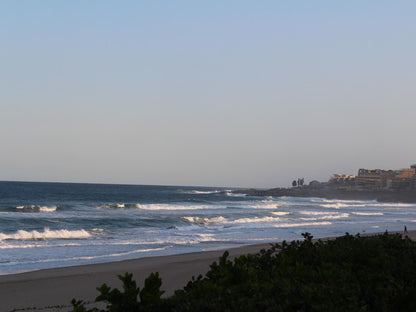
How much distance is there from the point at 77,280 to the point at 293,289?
9993 mm

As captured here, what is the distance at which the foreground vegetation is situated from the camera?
339 centimetres

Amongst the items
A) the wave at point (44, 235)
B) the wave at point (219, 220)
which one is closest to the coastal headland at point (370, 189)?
the wave at point (219, 220)

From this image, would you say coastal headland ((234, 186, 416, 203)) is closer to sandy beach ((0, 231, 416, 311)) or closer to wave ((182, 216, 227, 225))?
wave ((182, 216, 227, 225))

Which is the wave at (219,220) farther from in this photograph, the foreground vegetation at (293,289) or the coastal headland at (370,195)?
the coastal headland at (370,195)

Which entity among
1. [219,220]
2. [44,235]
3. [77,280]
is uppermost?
[77,280]

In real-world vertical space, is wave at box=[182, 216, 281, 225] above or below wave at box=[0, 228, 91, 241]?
below

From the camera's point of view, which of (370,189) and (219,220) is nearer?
(219,220)

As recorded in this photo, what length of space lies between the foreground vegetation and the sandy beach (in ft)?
21.7

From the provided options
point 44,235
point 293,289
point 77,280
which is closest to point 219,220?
point 44,235

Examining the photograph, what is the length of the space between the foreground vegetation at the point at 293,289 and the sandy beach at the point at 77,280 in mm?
6621

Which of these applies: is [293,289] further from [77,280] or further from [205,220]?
[205,220]

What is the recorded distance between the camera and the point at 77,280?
12.5m

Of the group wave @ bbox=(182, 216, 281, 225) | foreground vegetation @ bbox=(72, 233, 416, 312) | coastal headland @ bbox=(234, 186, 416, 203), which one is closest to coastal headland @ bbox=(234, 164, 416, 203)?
coastal headland @ bbox=(234, 186, 416, 203)

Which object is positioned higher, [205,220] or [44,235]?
[44,235]
